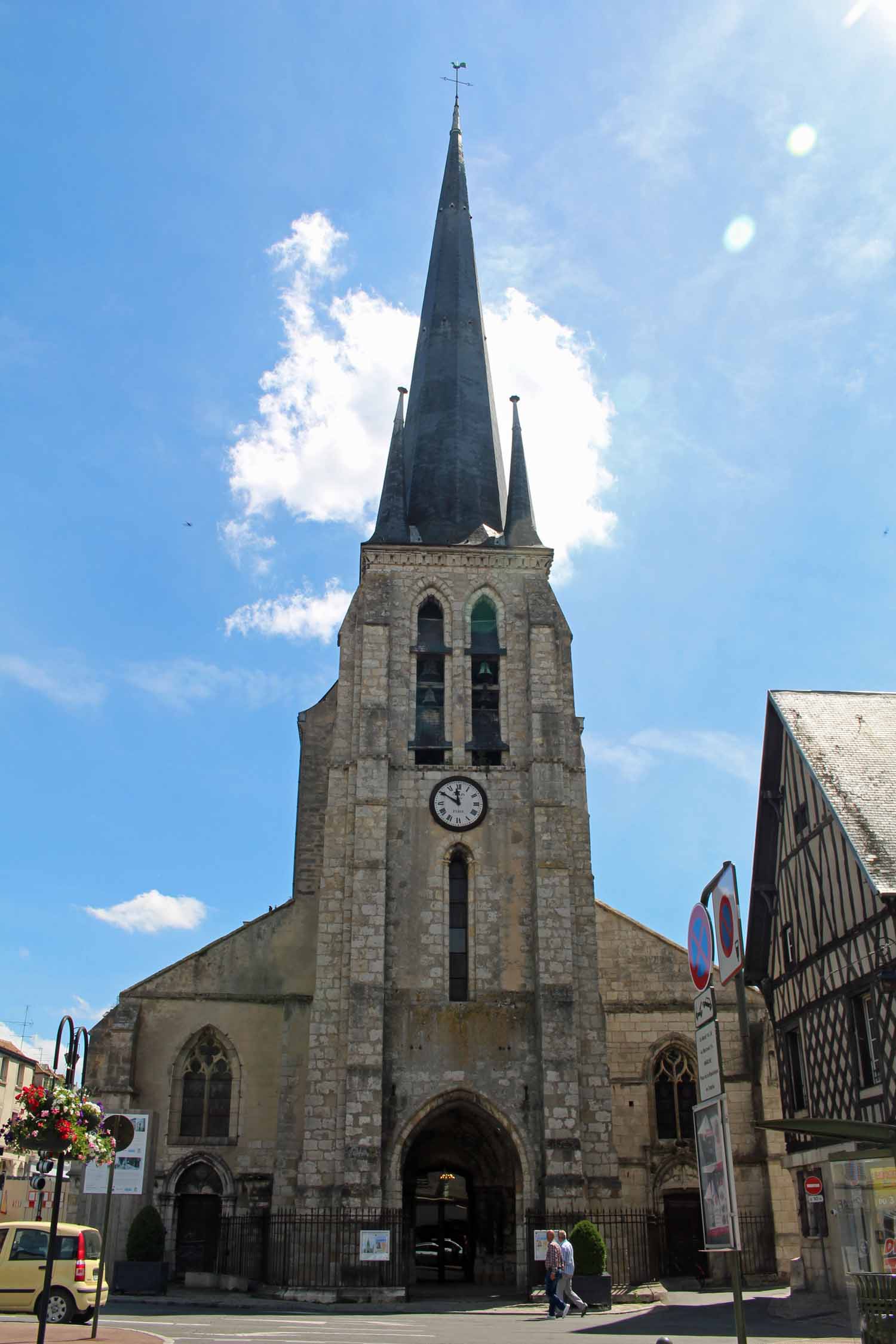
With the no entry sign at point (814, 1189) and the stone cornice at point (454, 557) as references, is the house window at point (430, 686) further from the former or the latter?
the no entry sign at point (814, 1189)

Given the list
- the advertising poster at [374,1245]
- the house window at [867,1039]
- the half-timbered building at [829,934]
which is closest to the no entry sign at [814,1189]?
the half-timbered building at [829,934]

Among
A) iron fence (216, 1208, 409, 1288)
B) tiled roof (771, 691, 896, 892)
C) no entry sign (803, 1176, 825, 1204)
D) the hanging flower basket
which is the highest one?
tiled roof (771, 691, 896, 892)

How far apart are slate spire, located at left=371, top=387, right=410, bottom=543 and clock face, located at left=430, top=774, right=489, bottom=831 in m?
6.01

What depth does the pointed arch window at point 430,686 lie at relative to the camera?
24125 millimetres

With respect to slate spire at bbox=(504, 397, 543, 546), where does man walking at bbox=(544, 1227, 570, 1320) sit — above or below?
below

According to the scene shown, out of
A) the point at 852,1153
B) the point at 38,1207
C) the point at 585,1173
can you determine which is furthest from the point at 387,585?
the point at 38,1207

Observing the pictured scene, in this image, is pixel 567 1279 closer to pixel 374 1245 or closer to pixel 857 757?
pixel 374 1245

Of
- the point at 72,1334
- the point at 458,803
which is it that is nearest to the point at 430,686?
the point at 458,803

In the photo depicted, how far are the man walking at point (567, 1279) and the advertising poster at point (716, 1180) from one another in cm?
987

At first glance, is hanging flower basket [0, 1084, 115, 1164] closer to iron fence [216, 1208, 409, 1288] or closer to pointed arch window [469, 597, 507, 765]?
iron fence [216, 1208, 409, 1288]

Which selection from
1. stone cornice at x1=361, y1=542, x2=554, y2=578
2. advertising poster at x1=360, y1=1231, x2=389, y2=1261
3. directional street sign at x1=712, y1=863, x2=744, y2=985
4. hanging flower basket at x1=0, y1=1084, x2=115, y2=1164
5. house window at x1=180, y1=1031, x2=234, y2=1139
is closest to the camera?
directional street sign at x1=712, y1=863, x2=744, y2=985

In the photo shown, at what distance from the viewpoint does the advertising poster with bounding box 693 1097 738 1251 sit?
22.4 feet

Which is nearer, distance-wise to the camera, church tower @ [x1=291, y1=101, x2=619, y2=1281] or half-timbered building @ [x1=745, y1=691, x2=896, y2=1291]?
half-timbered building @ [x1=745, y1=691, x2=896, y2=1291]

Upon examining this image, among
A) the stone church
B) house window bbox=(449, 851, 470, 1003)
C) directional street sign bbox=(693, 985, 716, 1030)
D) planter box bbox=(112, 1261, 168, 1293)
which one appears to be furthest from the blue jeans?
directional street sign bbox=(693, 985, 716, 1030)
